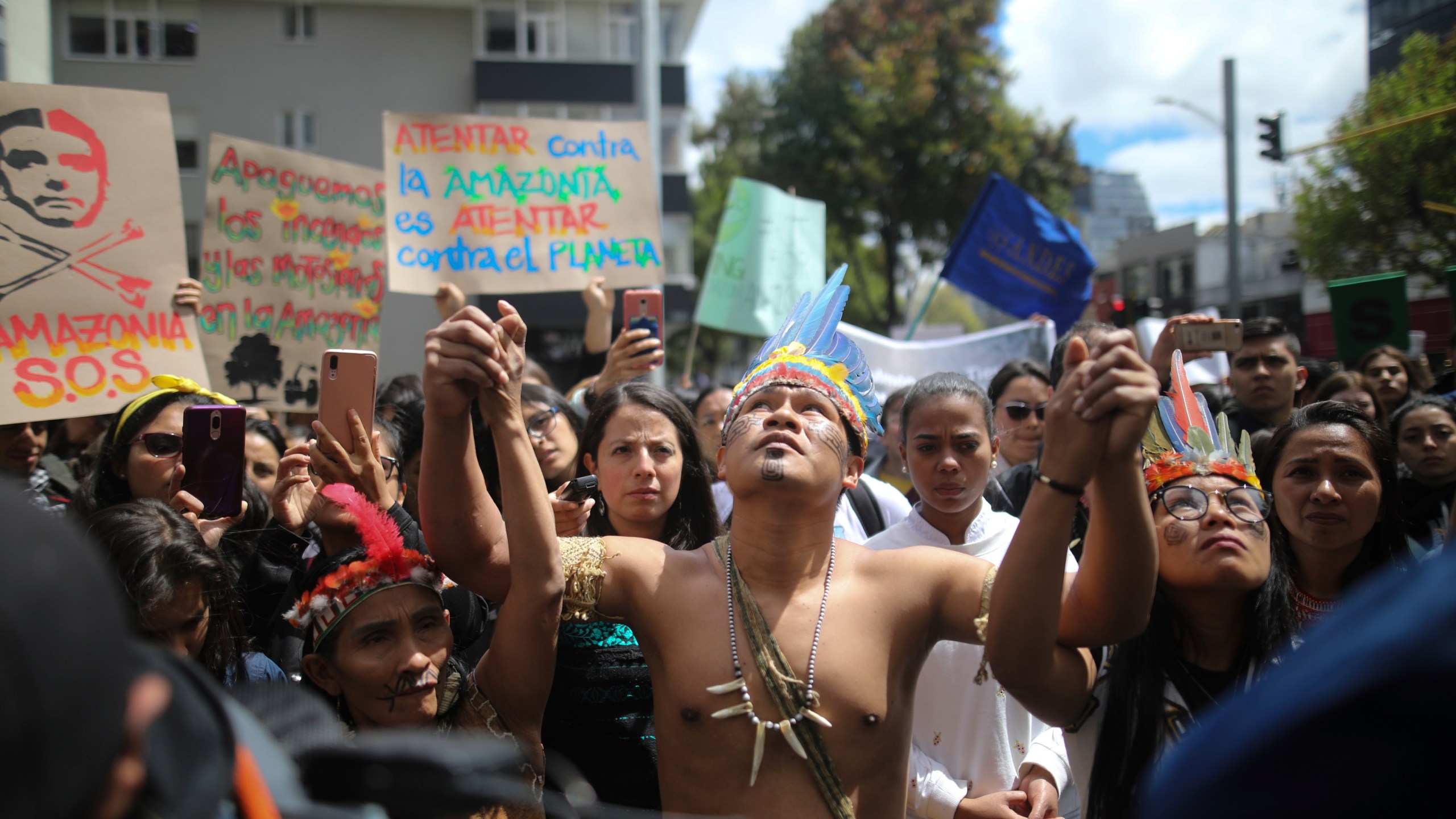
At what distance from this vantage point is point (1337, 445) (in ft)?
9.35

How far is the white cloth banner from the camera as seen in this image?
6426 mm

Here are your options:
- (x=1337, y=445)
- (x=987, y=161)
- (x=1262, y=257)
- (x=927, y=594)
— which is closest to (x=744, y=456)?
(x=927, y=594)

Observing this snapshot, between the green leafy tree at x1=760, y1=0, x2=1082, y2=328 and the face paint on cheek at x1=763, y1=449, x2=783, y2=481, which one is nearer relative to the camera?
the face paint on cheek at x1=763, y1=449, x2=783, y2=481

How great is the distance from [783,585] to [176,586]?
61.4 inches

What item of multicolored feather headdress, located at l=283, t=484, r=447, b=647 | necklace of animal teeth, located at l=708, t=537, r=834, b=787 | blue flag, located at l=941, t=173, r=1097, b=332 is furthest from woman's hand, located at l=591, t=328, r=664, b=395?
blue flag, located at l=941, t=173, r=1097, b=332

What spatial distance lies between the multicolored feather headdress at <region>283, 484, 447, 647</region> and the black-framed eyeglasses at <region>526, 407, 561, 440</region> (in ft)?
4.21

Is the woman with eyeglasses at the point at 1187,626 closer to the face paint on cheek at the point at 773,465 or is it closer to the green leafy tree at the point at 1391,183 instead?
the face paint on cheek at the point at 773,465

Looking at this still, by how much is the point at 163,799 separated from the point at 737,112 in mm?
27908

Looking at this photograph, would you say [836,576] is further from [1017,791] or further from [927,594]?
[1017,791]

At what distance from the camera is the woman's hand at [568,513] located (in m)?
2.54

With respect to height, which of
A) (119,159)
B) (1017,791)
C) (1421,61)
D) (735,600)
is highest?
(1421,61)

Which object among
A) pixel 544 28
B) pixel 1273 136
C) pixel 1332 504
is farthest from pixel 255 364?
pixel 544 28

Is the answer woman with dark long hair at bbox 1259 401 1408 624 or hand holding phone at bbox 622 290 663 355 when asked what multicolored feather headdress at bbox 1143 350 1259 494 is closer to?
woman with dark long hair at bbox 1259 401 1408 624

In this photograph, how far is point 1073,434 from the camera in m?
1.69
